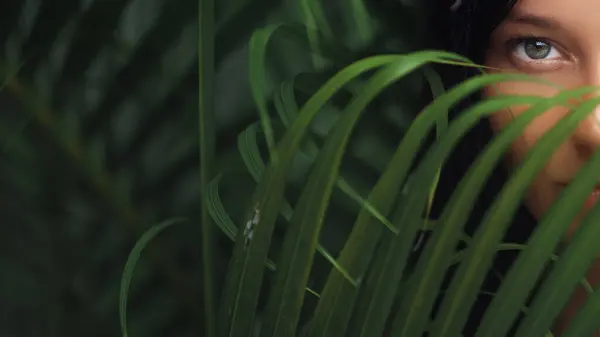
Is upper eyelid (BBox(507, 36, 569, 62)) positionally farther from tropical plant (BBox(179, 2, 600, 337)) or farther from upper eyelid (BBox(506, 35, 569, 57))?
tropical plant (BBox(179, 2, 600, 337))

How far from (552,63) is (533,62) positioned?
0.02 m

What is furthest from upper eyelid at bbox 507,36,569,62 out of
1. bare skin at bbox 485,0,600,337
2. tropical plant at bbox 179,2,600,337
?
tropical plant at bbox 179,2,600,337

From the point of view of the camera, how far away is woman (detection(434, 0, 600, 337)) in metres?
0.45

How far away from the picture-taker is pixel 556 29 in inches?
18.2

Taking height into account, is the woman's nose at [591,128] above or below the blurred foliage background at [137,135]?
above

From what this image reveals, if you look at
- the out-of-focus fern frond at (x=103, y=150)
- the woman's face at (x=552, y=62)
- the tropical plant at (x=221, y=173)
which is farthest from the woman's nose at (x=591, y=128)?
the out-of-focus fern frond at (x=103, y=150)

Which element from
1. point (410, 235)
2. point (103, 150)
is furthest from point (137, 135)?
point (410, 235)

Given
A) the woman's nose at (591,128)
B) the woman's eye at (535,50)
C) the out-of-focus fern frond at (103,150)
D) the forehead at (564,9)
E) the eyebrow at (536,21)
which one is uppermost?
the forehead at (564,9)

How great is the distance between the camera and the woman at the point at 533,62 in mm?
448

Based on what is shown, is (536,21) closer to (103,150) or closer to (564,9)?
(564,9)

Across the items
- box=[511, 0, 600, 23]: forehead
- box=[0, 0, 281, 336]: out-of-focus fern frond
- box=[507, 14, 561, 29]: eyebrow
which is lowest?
box=[0, 0, 281, 336]: out-of-focus fern frond

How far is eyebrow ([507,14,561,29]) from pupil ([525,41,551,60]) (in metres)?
0.02

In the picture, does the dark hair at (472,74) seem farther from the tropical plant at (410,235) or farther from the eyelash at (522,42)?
the tropical plant at (410,235)

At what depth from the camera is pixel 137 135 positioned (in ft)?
1.68
